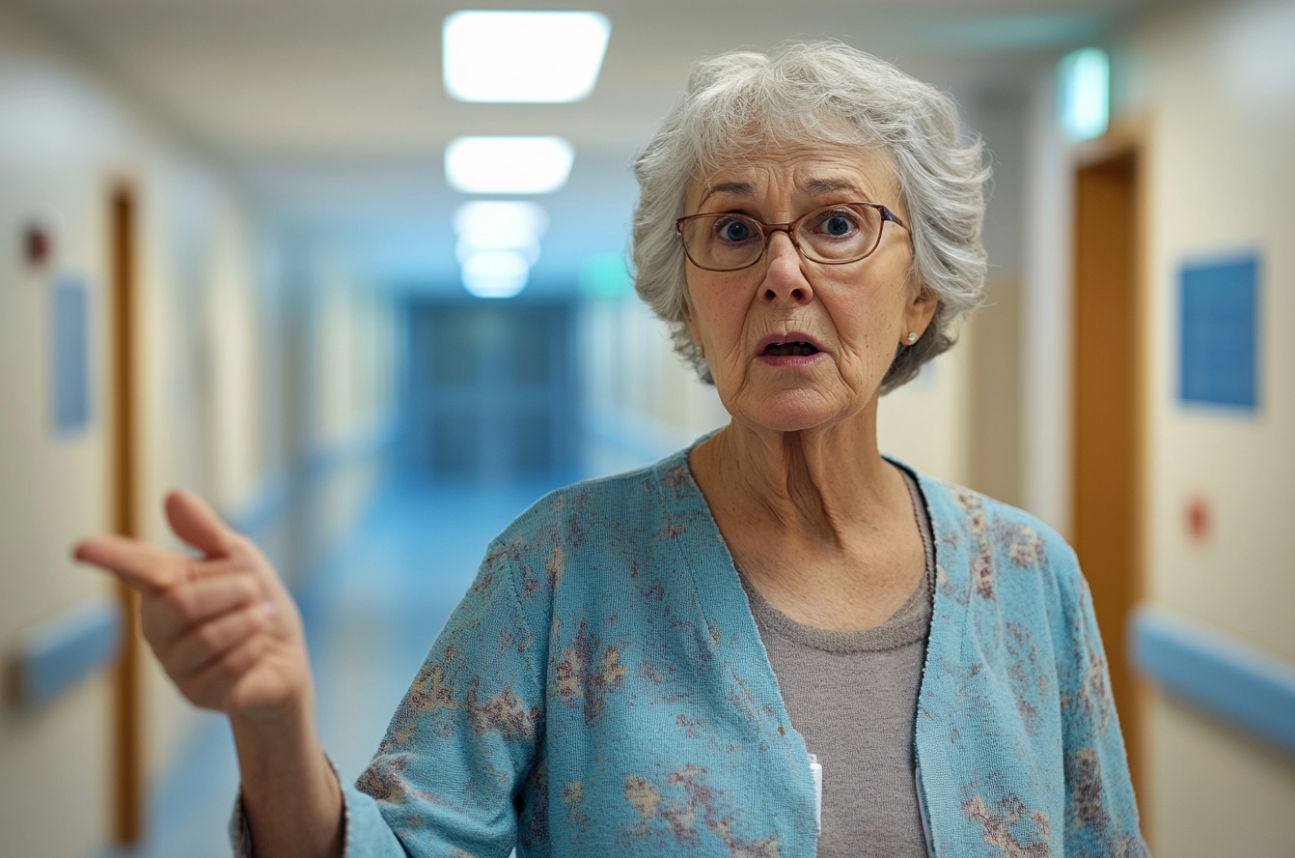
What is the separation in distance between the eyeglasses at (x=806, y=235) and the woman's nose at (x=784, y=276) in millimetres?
12

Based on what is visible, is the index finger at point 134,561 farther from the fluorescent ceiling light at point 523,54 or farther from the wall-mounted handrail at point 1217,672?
the fluorescent ceiling light at point 523,54

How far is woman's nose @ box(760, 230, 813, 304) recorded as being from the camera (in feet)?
4.45

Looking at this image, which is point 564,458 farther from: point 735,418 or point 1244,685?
point 735,418

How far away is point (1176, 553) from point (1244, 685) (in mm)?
600

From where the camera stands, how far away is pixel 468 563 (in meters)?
10.6

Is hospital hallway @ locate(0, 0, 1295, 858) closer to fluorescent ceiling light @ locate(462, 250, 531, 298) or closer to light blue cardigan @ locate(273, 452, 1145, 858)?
light blue cardigan @ locate(273, 452, 1145, 858)

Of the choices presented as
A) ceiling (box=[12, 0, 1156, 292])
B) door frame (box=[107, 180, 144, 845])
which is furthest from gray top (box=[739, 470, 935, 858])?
door frame (box=[107, 180, 144, 845])

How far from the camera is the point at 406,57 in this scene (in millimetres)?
4484

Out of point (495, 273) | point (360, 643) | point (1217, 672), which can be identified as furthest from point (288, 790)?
point (495, 273)

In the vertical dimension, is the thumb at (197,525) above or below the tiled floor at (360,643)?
above

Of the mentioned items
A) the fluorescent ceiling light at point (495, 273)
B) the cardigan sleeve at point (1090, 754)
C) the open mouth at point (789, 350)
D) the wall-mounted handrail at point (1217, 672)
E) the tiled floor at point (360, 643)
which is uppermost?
the fluorescent ceiling light at point (495, 273)

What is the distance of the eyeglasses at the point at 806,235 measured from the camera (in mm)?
1393

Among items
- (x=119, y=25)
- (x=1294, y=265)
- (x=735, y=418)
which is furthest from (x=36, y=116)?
(x=1294, y=265)

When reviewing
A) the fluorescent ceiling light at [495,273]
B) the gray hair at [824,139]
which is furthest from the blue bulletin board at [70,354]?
the fluorescent ceiling light at [495,273]
